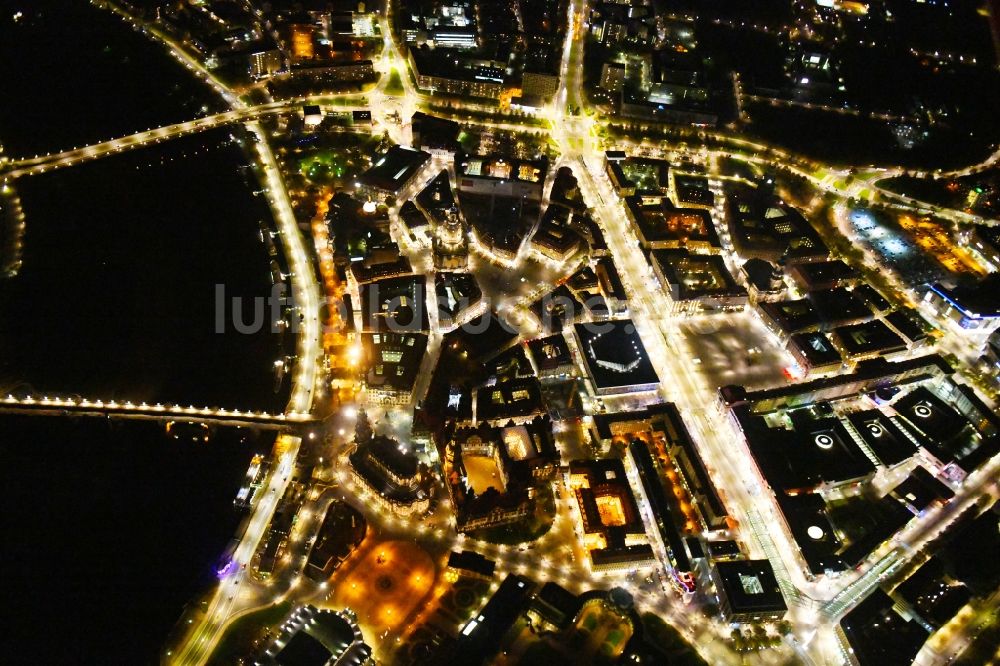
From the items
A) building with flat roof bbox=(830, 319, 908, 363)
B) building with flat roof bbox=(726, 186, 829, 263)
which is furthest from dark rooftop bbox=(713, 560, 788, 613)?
building with flat roof bbox=(726, 186, 829, 263)

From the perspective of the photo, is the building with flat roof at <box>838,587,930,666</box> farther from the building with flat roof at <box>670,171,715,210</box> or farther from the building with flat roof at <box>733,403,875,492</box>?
the building with flat roof at <box>670,171,715,210</box>

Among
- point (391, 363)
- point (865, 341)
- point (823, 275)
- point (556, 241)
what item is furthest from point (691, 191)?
point (391, 363)

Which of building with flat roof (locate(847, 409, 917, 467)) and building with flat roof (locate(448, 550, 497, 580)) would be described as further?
building with flat roof (locate(847, 409, 917, 467))

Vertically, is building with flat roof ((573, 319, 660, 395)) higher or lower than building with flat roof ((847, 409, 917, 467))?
higher

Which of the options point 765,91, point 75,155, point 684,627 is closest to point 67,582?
point 684,627

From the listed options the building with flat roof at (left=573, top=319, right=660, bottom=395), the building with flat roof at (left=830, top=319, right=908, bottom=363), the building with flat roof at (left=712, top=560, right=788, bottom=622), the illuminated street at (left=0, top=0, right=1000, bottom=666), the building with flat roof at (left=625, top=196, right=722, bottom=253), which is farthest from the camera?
the building with flat roof at (left=625, top=196, right=722, bottom=253)

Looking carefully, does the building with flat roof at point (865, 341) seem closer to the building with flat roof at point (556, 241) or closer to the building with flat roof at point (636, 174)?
the building with flat roof at point (636, 174)
